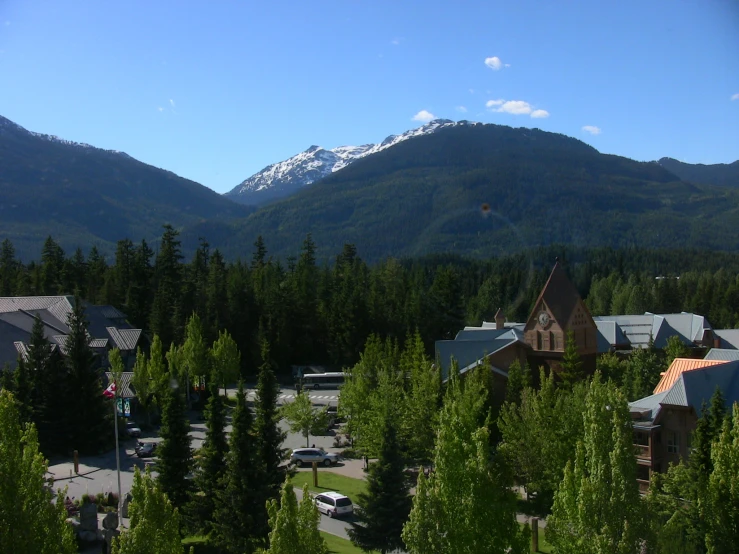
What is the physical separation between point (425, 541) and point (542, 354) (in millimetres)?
36531

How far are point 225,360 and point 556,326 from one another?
87.0 ft

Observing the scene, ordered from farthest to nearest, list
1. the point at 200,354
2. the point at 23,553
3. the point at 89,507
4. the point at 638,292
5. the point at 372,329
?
the point at 638,292 < the point at 372,329 < the point at 200,354 < the point at 89,507 < the point at 23,553

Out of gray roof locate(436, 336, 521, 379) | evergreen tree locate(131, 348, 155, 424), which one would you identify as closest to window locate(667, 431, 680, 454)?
gray roof locate(436, 336, 521, 379)

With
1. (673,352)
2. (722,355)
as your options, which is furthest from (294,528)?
(673,352)

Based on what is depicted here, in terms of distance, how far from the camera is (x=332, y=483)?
36.3 metres

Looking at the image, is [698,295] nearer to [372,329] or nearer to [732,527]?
[372,329]

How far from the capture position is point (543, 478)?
3062 cm

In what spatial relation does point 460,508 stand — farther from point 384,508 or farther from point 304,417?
point 304,417

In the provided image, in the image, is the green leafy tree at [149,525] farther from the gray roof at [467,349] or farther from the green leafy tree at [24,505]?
the gray roof at [467,349]

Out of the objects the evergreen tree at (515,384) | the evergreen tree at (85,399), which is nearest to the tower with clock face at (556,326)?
the evergreen tree at (515,384)

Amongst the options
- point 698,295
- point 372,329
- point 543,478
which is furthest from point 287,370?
point 698,295

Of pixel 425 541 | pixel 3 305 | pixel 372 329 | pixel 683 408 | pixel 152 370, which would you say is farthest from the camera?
pixel 372 329

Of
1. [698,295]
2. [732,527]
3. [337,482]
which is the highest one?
[698,295]

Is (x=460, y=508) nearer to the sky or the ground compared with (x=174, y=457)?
nearer to the sky
